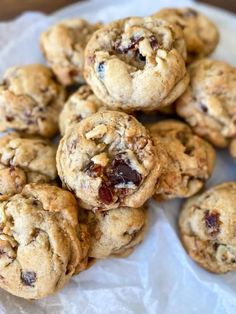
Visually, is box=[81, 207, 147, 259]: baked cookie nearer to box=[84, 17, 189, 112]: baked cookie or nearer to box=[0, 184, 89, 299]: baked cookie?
box=[0, 184, 89, 299]: baked cookie

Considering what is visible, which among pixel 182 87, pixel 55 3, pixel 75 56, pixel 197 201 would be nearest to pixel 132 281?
pixel 197 201

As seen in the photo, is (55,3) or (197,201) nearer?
(197,201)

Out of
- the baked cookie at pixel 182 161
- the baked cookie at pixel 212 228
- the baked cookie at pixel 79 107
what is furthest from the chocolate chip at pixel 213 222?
the baked cookie at pixel 79 107

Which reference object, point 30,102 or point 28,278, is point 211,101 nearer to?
point 30,102

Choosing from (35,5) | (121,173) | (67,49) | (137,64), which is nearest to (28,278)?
(121,173)

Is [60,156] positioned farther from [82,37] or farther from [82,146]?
[82,37]

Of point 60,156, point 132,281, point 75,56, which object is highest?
point 75,56

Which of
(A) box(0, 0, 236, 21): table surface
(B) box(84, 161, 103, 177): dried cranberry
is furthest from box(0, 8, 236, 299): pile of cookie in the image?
(A) box(0, 0, 236, 21): table surface

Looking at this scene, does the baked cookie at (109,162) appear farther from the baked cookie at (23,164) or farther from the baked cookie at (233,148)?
the baked cookie at (233,148)
